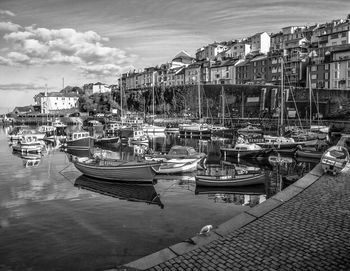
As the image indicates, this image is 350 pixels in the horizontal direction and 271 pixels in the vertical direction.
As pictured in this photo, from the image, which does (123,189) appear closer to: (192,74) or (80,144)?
(80,144)

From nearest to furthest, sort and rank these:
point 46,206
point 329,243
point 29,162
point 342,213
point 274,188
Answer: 1. point 329,243
2. point 342,213
3. point 46,206
4. point 274,188
5. point 29,162

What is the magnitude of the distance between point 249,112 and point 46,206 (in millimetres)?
72871

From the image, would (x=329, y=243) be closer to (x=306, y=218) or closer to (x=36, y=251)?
(x=306, y=218)

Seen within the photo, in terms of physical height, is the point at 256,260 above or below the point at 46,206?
above

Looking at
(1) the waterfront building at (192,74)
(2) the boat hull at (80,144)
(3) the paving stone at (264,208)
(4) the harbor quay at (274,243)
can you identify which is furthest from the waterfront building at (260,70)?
(4) the harbor quay at (274,243)

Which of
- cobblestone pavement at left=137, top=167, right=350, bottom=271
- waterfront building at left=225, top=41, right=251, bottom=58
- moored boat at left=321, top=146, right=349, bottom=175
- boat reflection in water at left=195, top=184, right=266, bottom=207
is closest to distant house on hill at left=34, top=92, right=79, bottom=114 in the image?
waterfront building at left=225, top=41, right=251, bottom=58

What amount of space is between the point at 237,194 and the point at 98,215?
8.66m

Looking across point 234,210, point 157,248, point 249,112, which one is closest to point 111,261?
point 157,248

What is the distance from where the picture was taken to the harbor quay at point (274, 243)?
8641 millimetres

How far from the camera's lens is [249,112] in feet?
283

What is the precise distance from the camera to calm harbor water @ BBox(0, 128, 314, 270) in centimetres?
1223

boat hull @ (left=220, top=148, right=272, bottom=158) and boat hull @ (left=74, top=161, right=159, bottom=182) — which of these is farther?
boat hull @ (left=220, top=148, right=272, bottom=158)

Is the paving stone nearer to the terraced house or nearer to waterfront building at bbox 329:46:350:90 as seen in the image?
the terraced house

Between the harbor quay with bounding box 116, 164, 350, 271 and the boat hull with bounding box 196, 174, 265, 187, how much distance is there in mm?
7784
